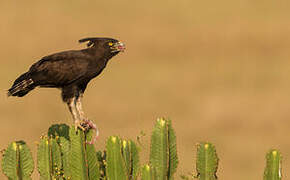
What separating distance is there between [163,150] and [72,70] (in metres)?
2.11

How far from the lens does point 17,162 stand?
12.5 meters

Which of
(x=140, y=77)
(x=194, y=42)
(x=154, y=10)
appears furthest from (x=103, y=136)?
(x=154, y=10)

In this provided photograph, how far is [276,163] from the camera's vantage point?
41.4 feet

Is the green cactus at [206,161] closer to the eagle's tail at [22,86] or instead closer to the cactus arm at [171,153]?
the cactus arm at [171,153]

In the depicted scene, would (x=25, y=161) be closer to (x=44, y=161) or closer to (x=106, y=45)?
(x=44, y=161)

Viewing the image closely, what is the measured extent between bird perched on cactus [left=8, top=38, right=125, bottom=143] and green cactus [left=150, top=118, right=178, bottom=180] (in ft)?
5.36

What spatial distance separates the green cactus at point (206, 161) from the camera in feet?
41.5

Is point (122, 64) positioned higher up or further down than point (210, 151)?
higher up

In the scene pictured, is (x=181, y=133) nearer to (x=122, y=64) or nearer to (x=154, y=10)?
(x=122, y=64)

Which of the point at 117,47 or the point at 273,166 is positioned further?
the point at 117,47

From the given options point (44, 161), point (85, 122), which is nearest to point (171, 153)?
point (85, 122)

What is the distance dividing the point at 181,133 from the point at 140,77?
609cm

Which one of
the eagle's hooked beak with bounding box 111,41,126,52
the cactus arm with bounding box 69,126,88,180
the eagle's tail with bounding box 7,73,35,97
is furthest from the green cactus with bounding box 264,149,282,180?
the eagle's tail with bounding box 7,73,35,97

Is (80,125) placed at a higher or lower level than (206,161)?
higher
